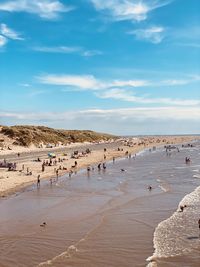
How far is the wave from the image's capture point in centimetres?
1805

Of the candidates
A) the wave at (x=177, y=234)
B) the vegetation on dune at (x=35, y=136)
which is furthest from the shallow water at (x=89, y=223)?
the vegetation on dune at (x=35, y=136)

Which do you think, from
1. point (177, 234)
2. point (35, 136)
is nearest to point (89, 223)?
point (177, 234)

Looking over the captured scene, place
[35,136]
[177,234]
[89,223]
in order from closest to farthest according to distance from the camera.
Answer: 1. [177,234]
2. [89,223]
3. [35,136]

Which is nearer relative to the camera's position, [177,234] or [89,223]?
[177,234]

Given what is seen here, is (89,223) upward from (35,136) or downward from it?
downward

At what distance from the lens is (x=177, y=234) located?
68.4ft

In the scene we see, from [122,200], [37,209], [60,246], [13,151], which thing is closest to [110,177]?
[122,200]

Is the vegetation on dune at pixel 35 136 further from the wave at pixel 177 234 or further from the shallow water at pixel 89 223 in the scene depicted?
the wave at pixel 177 234

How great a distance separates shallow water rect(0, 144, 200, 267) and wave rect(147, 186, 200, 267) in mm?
107

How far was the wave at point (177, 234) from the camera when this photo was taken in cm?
1805

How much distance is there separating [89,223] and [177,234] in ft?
18.4

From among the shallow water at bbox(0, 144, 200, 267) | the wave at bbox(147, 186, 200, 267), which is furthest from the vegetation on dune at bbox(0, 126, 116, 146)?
the wave at bbox(147, 186, 200, 267)

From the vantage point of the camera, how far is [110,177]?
152 ft

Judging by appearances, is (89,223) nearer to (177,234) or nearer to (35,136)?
(177,234)
